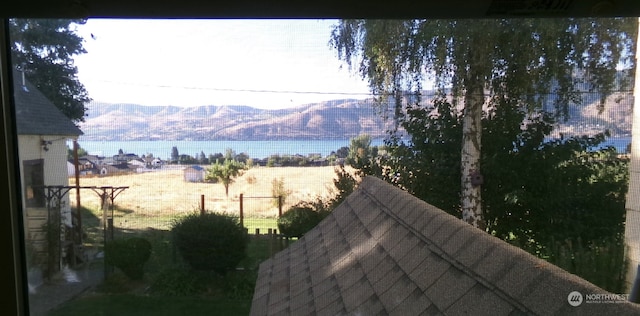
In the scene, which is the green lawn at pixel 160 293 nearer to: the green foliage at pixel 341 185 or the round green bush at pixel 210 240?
the round green bush at pixel 210 240

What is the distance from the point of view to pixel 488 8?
571mm

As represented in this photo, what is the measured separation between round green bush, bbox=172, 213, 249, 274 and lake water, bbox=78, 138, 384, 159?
0.14 meters

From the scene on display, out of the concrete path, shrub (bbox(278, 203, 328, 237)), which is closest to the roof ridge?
shrub (bbox(278, 203, 328, 237))

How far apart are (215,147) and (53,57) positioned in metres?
0.30

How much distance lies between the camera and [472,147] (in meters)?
0.81

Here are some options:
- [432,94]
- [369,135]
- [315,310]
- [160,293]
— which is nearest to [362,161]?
[369,135]

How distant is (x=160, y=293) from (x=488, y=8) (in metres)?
0.78

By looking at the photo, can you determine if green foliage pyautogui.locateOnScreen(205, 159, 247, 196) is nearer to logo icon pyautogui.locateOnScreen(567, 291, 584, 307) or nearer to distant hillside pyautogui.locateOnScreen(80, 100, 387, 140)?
distant hillside pyautogui.locateOnScreen(80, 100, 387, 140)

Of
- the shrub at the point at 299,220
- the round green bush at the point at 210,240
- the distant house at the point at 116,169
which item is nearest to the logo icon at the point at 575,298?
the shrub at the point at 299,220

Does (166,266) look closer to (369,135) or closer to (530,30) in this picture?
(369,135)

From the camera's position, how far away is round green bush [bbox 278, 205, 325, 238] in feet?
2.91

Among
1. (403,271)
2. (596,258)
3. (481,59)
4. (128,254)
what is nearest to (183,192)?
(128,254)

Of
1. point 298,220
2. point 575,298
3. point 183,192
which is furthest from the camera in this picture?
point 298,220

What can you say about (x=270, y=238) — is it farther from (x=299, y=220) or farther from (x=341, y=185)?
(x=341, y=185)
